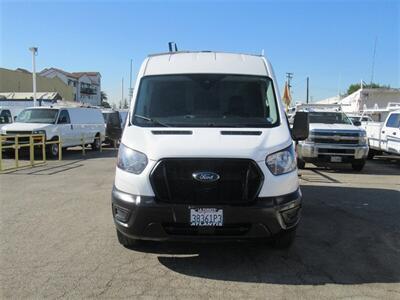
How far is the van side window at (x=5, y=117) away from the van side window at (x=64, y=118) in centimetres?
309

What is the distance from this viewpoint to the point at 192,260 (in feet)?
18.0

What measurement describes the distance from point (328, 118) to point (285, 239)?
36.5 ft

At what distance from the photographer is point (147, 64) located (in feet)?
21.9

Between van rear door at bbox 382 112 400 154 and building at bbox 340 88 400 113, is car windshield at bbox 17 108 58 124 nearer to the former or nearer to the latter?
van rear door at bbox 382 112 400 154

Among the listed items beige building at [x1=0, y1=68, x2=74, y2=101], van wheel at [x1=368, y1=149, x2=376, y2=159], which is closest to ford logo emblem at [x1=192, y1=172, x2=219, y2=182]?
van wheel at [x1=368, y1=149, x2=376, y2=159]

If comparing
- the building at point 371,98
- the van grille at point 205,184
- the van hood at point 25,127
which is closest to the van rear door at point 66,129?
the van hood at point 25,127

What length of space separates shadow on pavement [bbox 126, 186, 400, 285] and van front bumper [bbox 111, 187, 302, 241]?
0.36 meters

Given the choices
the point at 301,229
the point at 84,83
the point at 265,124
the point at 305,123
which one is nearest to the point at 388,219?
the point at 301,229

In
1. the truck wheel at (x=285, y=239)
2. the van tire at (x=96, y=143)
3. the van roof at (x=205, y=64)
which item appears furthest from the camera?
the van tire at (x=96, y=143)

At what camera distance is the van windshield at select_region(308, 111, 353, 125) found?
15.9 meters

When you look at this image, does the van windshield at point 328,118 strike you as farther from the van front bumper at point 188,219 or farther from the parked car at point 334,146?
the van front bumper at point 188,219

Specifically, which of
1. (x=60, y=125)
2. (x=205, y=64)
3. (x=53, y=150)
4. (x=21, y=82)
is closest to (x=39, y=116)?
(x=60, y=125)

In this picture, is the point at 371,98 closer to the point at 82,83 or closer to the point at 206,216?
the point at 206,216

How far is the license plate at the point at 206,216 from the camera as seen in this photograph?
193 inches
